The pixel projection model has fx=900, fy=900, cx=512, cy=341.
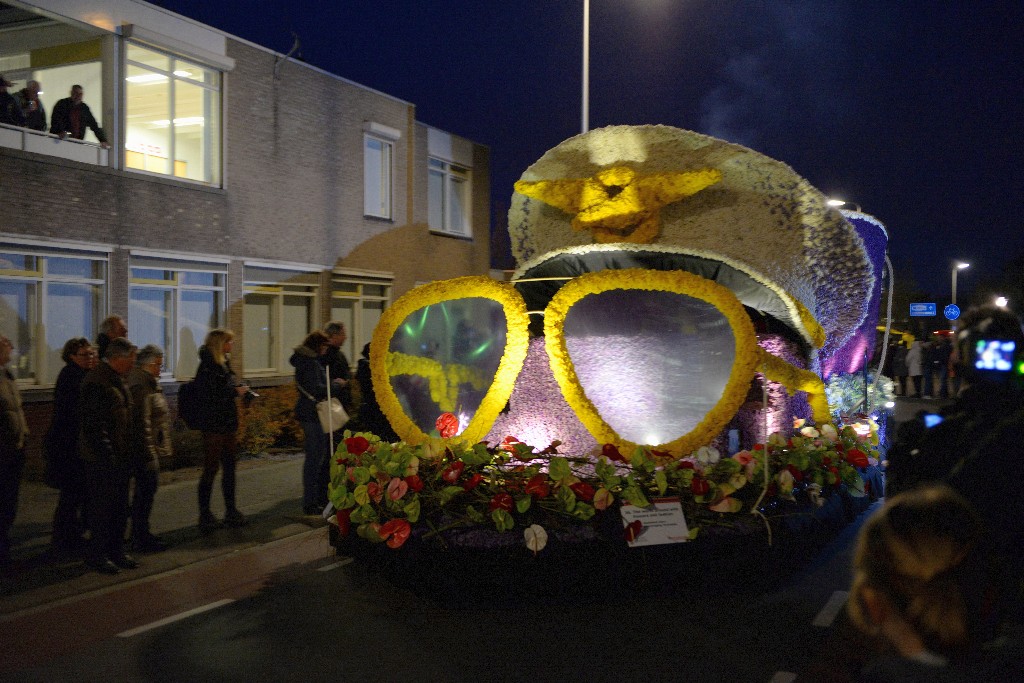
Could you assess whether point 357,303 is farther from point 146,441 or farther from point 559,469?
point 559,469

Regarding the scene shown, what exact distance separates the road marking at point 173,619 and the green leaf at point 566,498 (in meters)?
2.58

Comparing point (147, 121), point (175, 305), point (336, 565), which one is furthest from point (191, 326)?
point (336, 565)

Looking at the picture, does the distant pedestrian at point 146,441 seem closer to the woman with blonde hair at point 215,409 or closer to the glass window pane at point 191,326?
the woman with blonde hair at point 215,409

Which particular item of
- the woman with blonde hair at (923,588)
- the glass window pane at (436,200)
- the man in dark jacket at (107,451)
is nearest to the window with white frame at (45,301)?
the man in dark jacket at (107,451)

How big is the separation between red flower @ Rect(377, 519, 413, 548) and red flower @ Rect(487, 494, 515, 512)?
0.54m

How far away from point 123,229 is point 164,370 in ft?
7.97

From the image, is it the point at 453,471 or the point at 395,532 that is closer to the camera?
the point at 395,532

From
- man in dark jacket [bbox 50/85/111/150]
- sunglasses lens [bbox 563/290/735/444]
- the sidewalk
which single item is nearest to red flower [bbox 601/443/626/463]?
sunglasses lens [bbox 563/290/735/444]

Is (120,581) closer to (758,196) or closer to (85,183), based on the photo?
(758,196)

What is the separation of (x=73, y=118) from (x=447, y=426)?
31.2 feet

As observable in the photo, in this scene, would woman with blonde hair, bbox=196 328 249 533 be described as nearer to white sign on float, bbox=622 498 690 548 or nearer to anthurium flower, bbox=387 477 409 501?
anthurium flower, bbox=387 477 409 501

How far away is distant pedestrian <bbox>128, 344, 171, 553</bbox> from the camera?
24.5ft

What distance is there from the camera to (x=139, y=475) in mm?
7516

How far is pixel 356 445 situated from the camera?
20.3 ft
